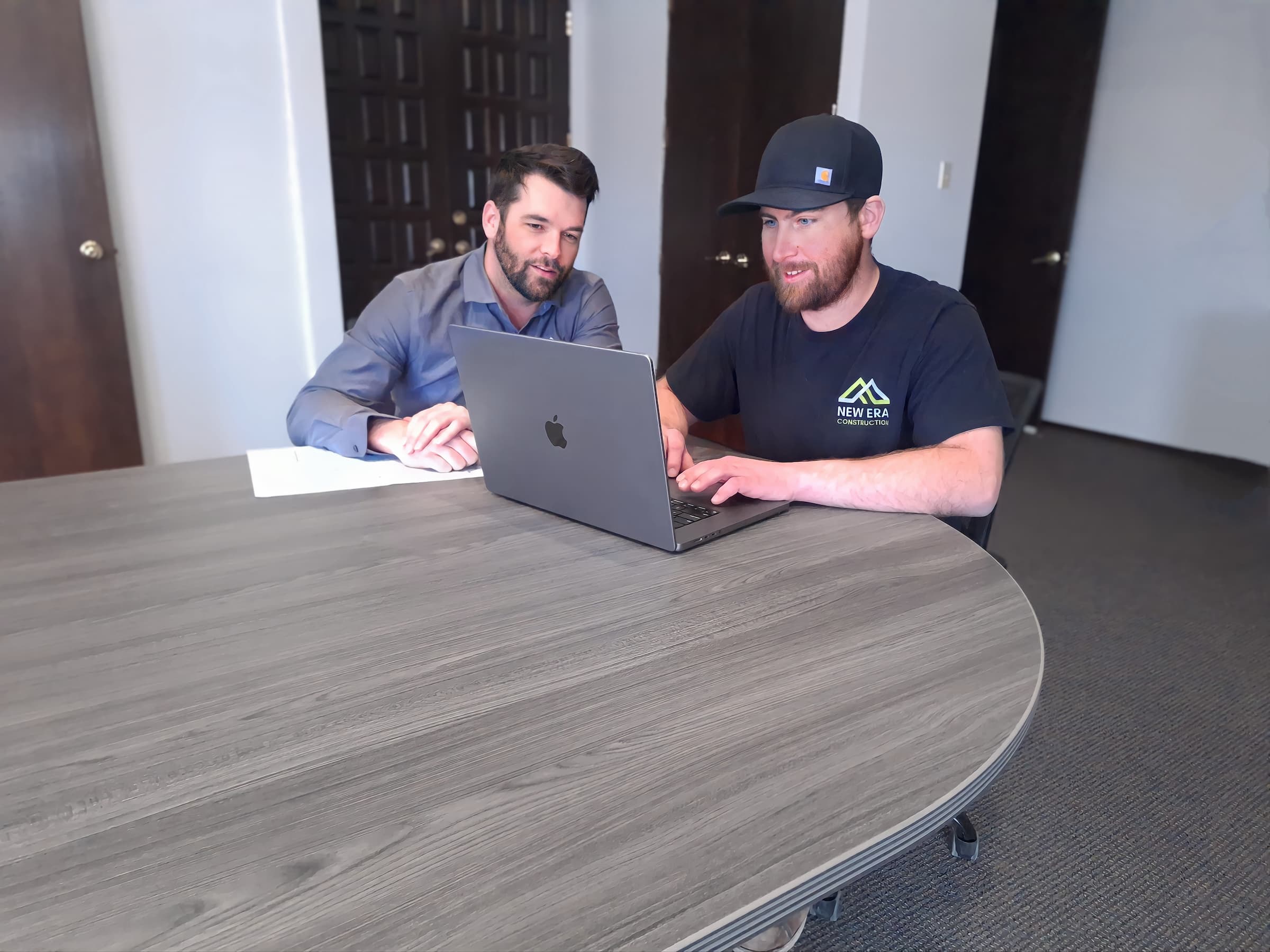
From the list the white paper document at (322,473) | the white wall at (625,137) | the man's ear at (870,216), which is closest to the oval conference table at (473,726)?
the white paper document at (322,473)

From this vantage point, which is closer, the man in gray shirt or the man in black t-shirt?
the man in black t-shirt

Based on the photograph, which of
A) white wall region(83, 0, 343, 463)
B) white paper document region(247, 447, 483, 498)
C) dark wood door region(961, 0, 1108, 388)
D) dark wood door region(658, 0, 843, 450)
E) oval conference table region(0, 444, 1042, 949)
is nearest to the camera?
oval conference table region(0, 444, 1042, 949)

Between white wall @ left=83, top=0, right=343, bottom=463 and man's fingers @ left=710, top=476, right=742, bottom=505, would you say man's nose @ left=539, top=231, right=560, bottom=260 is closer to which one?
man's fingers @ left=710, top=476, right=742, bottom=505

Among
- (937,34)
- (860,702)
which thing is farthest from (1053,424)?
(860,702)

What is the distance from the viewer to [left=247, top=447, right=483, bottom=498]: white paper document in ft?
4.30

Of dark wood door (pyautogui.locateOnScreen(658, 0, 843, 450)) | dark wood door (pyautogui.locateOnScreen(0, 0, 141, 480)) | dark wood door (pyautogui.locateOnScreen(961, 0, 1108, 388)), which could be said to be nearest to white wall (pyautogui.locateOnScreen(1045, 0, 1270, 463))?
dark wood door (pyautogui.locateOnScreen(961, 0, 1108, 388))

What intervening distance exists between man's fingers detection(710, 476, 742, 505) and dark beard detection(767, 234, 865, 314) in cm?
49

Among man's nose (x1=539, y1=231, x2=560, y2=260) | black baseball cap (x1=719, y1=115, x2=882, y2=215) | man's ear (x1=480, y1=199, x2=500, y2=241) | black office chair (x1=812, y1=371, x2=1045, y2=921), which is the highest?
black baseball cap (x1=719, y1=115, x2=882, y2=215)

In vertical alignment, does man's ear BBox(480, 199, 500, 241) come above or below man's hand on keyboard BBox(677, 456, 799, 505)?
above

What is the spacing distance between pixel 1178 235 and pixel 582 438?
441 cm

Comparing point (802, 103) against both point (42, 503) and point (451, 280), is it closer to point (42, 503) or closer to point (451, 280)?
point (451, 280)

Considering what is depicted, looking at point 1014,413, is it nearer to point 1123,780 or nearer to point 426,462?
point 1123,780

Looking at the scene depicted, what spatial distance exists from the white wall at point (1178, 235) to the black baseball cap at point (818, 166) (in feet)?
11.9

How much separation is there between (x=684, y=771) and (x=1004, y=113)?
5057 mm
